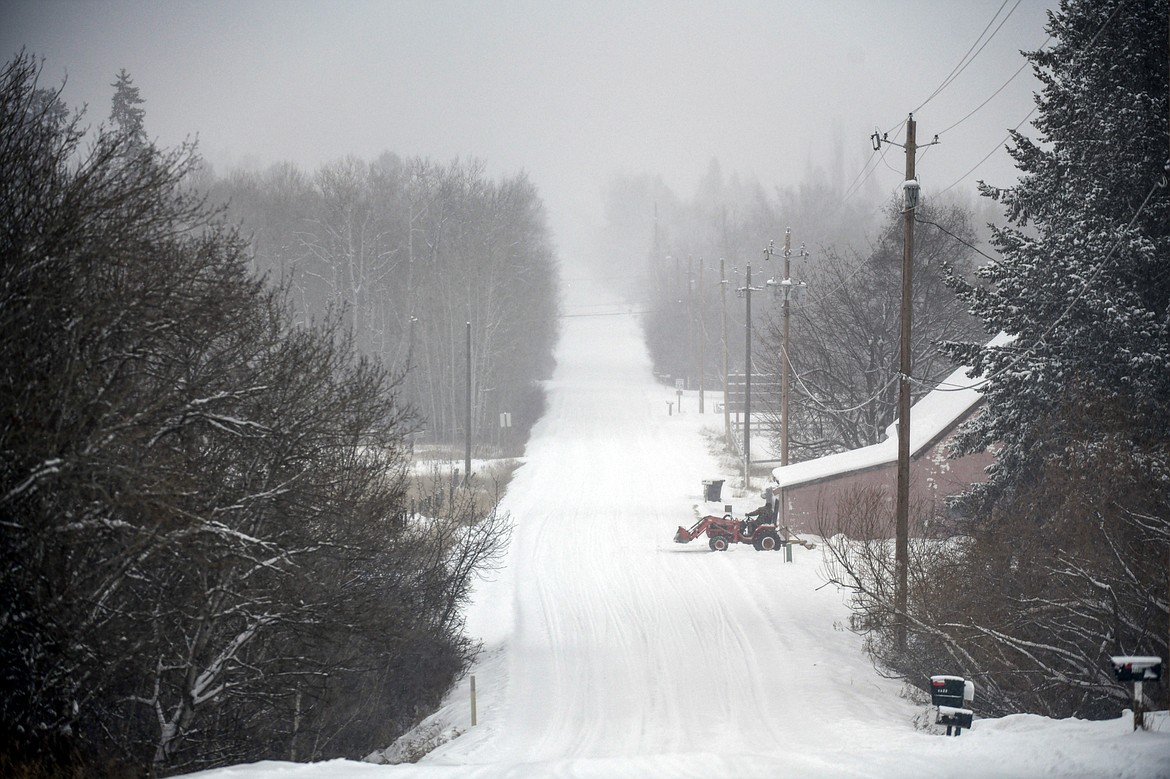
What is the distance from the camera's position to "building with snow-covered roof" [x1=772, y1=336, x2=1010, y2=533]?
25.2m

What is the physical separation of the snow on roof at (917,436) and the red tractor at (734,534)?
2.24 m

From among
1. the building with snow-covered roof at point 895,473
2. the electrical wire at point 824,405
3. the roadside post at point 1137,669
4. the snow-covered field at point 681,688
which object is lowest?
the snow-covered field at point 681,688

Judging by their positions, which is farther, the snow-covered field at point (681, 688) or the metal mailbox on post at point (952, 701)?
the metal mailbox on post at point (952, 701)

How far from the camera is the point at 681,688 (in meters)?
15.2

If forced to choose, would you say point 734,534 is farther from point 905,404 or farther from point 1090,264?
point 1090,264

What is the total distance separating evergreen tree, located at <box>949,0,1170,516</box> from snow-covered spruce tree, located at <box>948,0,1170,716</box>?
1.1 inches

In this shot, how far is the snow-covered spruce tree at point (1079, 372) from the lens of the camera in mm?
13070

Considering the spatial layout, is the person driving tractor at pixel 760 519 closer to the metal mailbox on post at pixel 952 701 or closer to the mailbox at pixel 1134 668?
the metal mailbox on post at pixel 952 701

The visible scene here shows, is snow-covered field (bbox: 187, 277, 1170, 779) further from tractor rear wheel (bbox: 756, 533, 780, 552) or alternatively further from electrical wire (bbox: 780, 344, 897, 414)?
electrical wire (bbox: 780, 344, 897, 414)

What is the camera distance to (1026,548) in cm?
1476

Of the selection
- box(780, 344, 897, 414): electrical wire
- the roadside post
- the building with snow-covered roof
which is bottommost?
the roadside post

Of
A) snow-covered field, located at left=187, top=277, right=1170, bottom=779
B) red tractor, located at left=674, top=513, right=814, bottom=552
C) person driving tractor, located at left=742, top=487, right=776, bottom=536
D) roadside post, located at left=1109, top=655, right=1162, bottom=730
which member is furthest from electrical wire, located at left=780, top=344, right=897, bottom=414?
roadside post, located at left=1109, top=655, right=1162, bottom=730

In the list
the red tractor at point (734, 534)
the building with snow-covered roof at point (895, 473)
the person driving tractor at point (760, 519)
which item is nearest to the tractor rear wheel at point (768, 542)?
the red tractor at point (734, 534)

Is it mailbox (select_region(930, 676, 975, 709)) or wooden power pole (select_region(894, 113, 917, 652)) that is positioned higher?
wooden power pole (select_region(894, 113, 917, 652))
